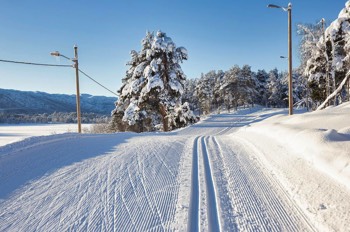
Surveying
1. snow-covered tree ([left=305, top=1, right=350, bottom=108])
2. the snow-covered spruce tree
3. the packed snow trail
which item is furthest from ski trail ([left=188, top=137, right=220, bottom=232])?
the snow-covered spruce tree

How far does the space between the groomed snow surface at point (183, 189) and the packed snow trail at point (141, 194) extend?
0.01 m

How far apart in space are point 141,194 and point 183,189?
26.7 inches

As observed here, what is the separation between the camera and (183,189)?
391 cm

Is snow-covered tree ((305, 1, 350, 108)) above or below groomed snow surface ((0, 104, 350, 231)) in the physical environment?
above

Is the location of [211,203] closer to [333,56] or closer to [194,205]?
[194,205]

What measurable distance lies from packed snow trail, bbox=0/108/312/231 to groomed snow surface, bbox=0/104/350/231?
13 millimetres

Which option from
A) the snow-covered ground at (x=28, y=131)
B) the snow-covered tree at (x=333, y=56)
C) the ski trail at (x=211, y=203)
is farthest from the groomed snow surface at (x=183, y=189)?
the snow-covered tree at (x=333, y=56)

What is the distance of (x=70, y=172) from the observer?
4.91 m

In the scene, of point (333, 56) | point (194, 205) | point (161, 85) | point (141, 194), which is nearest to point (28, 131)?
point (161, 85)

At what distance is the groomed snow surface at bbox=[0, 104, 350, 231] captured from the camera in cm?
292

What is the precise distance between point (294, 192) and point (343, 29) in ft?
58.2

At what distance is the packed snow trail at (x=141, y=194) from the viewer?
2920 millimetres

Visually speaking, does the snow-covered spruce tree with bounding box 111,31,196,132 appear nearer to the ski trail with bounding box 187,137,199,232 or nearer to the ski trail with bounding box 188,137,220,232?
the ski trail with bounding box 188,137,220,232

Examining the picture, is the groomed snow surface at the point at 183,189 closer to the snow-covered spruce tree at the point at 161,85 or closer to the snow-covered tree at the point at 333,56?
the snow-covered tree at the point at 333,56
